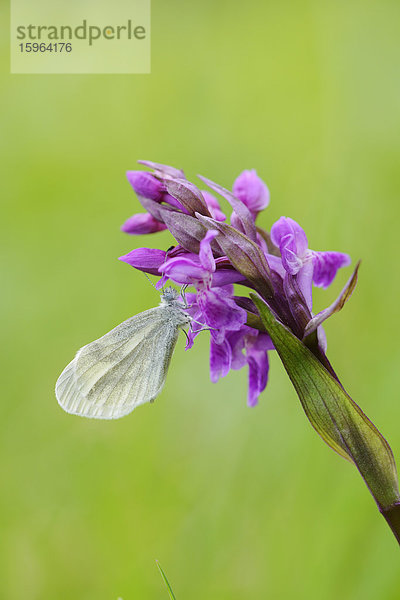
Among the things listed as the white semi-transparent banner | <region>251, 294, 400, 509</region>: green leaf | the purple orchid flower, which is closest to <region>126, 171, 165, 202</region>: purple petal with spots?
the purple orchid flower

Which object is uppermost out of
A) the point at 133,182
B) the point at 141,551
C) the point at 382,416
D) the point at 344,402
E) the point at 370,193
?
the point at 370,193

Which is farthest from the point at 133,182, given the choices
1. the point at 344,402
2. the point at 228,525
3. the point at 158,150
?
the point at 158,150

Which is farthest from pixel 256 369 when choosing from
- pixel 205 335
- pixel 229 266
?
pixel 205 335

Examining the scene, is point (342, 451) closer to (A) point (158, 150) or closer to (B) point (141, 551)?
(B) point (141, 551)

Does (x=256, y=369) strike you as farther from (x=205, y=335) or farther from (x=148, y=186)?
(x=205, y=335)

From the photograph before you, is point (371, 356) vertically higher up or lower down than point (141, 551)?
higher up
